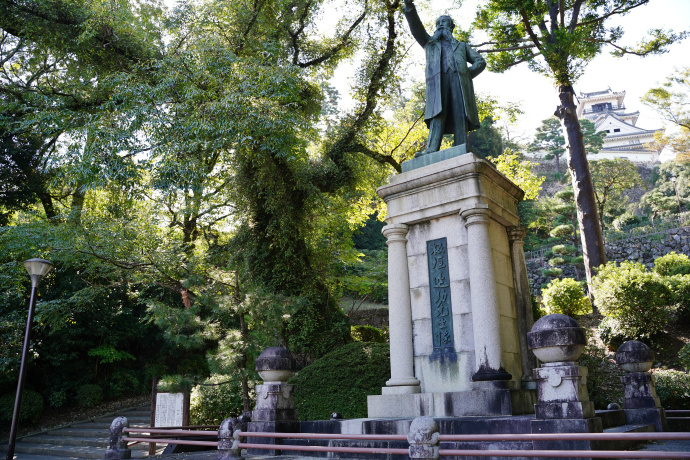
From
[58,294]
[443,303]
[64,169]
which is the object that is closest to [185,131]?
[64,169]

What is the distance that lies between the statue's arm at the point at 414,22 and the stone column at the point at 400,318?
3.05 meters

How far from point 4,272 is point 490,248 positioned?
13248 millimetres

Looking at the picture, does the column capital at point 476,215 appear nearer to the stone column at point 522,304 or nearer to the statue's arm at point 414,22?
the stone column at point 522,304

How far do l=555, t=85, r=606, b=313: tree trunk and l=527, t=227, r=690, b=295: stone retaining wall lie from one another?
10.6 m

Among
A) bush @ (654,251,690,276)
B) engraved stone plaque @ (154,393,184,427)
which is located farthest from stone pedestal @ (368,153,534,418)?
bush @ (654,251,690,276)

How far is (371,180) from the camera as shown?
52.4 feet

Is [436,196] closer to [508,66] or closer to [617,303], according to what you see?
[617,303]

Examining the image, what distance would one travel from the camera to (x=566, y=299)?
14383 mm

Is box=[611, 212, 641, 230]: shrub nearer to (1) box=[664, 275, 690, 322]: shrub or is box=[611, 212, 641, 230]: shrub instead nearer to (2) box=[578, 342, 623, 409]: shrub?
(1) box=[664, 275, 690, 322]: shrub

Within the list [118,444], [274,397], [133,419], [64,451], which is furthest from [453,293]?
[133,419]

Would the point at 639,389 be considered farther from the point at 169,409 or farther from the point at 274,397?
the point at 169,409

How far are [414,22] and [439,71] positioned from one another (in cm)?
84

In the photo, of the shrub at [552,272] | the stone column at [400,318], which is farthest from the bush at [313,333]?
the shrub at [552,272]

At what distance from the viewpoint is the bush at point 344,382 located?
8.82 meters
